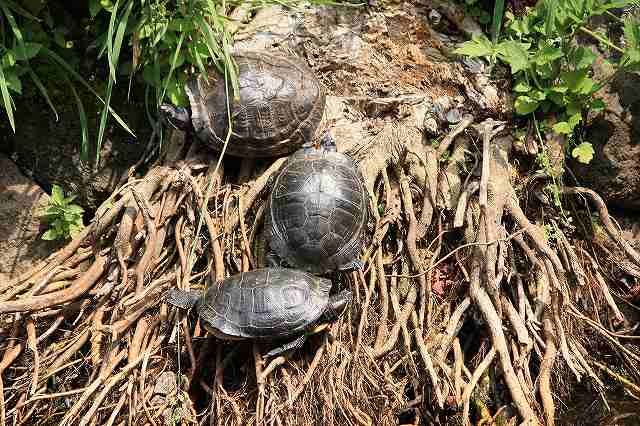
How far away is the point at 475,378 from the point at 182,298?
70.7 inches

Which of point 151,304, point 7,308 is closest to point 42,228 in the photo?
point 7,308

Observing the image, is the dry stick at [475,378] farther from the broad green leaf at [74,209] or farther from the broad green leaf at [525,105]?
the broad green leaf at [74,209]

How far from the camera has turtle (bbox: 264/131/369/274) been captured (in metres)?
3.29

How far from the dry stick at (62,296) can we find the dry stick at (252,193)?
84 centimetres

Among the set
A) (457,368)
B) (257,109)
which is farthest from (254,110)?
(457,368)

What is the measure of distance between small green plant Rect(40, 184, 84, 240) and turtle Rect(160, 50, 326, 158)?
0.87 metres

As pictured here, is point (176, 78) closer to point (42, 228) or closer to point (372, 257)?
point (42, 228)

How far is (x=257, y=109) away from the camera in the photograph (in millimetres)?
3555

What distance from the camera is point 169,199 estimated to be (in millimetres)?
3646

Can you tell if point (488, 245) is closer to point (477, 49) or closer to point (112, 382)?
point (477, 49)

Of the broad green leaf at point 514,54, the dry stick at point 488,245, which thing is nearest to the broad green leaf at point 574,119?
the broad green leaf at point 514,54

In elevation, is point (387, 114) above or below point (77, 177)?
above

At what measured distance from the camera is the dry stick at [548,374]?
3.25 m

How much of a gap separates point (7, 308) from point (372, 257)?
7.22ft
